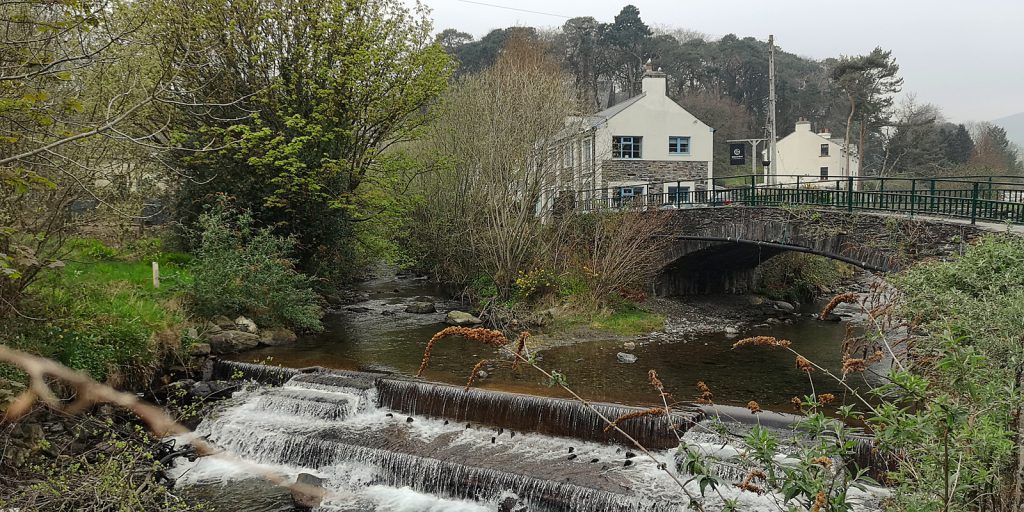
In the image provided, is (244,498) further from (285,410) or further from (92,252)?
(92,252)

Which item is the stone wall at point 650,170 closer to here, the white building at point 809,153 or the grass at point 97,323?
the white building at point 809,153

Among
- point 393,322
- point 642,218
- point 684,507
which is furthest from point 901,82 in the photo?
point 684,507

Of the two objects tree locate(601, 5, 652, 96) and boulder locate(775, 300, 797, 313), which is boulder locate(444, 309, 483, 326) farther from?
tree locate(601, 5, 652, 96)

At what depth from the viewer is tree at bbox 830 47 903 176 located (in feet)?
150

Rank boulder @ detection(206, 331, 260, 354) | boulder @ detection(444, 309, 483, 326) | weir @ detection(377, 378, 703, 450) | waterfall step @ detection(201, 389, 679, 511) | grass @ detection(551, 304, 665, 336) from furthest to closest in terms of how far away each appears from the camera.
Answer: boulder @ detection(444, 309, 483, 326), grass @ detection(551, 304, 665, 336), boulder @ detection(206, 331, 260, 354), weir @ detection(377, 378, 703, 450), waterfall step @ detection(201, 389, 679, 511)

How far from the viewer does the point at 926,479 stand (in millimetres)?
4094

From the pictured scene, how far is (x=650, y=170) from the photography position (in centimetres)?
3381

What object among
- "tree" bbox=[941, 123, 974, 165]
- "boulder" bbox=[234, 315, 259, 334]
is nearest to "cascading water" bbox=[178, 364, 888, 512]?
"boulder" bbox=[234, 315, 259, 334]

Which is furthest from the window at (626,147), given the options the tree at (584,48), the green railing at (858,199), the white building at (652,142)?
the tree at (584,48)

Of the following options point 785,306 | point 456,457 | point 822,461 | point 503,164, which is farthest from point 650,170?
point 822,461

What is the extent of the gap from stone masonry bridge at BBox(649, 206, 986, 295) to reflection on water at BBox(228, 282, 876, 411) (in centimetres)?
276

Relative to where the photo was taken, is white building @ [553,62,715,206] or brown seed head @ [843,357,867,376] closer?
brown seed head @ [843,357,867,376]

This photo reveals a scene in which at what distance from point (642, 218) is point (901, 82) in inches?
1425

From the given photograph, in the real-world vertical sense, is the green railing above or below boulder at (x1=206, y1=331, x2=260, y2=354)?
above
